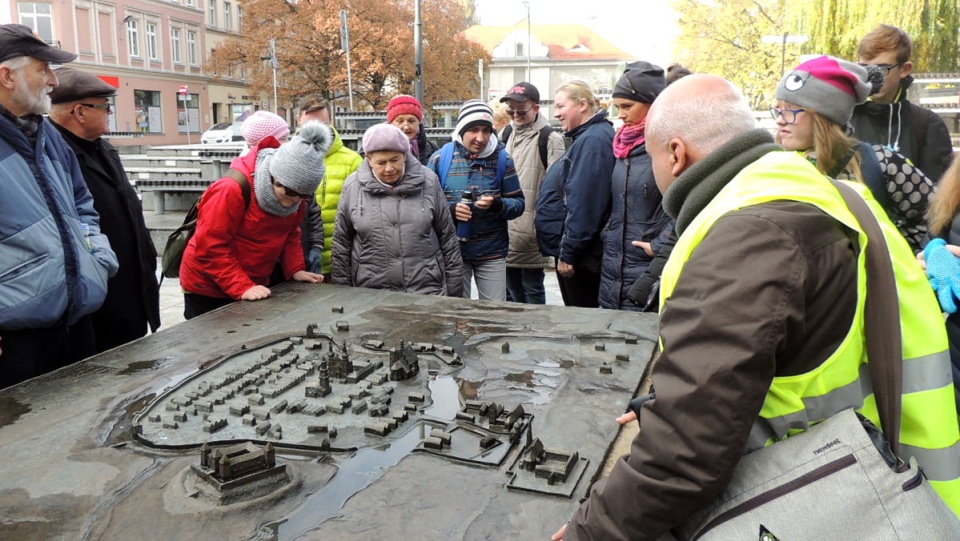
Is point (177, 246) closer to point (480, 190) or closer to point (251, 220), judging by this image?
point (251, 220)

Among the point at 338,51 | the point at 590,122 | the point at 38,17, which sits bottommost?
the point at 590,122

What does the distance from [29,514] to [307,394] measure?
3.50 feet

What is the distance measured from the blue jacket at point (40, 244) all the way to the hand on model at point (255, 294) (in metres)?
0.91

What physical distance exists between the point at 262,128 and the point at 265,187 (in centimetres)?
133

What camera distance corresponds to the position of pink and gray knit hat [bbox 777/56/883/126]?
324 cm

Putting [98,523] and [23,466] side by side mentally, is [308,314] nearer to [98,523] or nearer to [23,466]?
[23,466]

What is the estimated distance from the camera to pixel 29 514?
7.00 ft

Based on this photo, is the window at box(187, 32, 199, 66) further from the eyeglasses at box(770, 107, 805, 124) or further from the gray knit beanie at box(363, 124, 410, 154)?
the eyeglasses at box(770, 107, 805, 124)

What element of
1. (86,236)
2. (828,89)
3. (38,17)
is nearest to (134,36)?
(38,17)

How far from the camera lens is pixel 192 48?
4444 centimetres

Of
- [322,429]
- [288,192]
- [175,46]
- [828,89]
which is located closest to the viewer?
[322,429]

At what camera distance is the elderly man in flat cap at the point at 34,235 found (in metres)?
3.21

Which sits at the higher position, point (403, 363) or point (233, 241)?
point (233, 241)

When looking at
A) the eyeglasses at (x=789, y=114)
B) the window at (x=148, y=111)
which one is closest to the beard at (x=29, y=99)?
the eyeglasses at (x=789, y=114)
